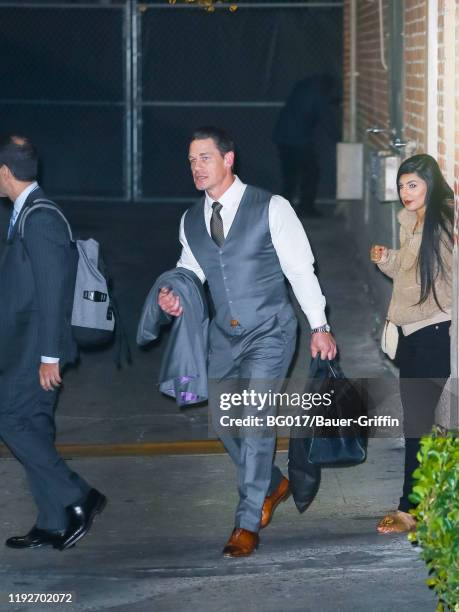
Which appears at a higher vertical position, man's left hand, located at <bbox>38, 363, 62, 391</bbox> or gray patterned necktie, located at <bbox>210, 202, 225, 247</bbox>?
gray patterned necktie, located at <bbox>210, 202, 225, 247</bbox>

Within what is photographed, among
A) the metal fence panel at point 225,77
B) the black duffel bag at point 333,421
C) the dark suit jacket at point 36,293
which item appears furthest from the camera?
the metal fence panel at point 225,77

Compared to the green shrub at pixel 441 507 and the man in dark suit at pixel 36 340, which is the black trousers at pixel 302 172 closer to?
the man in dark suit at pixel 36 340

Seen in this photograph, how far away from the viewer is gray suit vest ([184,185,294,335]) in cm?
624

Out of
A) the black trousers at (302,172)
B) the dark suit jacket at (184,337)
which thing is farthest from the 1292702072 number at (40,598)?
the black trousers at (302,172)

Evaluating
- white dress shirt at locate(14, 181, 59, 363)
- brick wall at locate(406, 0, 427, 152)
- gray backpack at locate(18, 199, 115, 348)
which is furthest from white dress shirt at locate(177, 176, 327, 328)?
brick wall at locate(406, 0, 427, 152)

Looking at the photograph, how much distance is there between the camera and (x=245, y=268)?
20.5 feet

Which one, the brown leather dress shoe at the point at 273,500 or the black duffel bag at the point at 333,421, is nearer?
the black duffel bag at the point at 333,421

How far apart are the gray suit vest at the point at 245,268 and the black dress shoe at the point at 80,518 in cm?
112

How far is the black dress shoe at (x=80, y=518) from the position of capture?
6.44 m

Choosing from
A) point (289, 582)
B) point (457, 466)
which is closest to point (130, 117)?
point (289, 582)

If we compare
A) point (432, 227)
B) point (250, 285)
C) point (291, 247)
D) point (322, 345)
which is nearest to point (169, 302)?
point (250, 285)

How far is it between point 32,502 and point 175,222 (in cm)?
882

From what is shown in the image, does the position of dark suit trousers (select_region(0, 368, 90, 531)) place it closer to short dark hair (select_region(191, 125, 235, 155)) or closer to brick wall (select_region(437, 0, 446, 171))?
short dark hair (select_region(191, 125, 235, 155))

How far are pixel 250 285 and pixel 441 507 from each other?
207 cm
